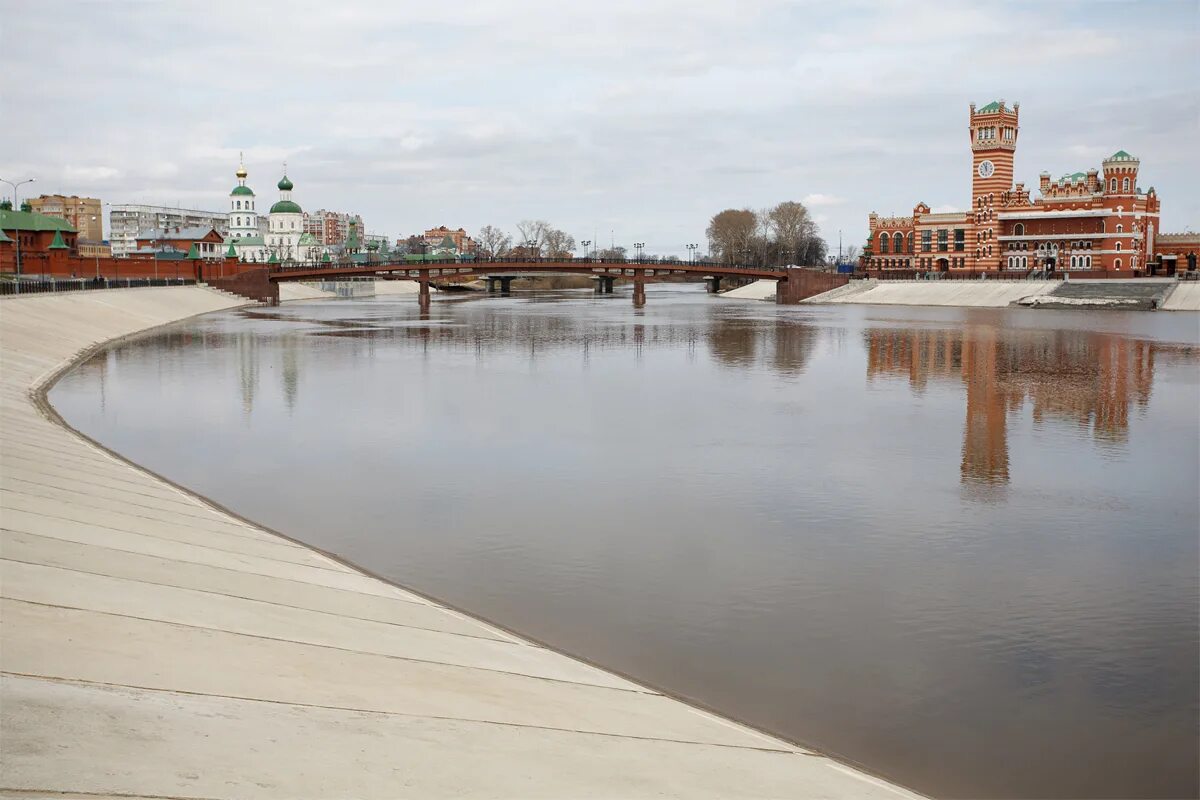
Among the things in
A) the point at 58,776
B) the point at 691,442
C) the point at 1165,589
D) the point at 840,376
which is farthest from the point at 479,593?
the point at 840,376

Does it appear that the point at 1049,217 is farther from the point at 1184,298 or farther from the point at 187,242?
the point at 187,242

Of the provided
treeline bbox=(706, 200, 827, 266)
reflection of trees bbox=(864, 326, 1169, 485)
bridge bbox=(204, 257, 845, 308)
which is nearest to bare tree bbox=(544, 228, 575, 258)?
treeline bbox=(706, 200, 827, 266)

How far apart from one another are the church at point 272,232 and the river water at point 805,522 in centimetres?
12511

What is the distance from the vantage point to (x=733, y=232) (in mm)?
164750

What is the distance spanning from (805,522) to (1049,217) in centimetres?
8637

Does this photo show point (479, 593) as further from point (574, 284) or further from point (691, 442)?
point (574, 284)

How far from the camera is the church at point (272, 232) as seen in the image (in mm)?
155125

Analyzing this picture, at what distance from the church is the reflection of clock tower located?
96393 millimetres

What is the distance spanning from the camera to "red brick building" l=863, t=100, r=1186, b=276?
88.6m

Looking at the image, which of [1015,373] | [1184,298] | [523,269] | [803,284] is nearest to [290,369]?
[1015,373]

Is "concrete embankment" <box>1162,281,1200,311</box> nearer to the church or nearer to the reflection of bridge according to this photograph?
the reflection of bridge

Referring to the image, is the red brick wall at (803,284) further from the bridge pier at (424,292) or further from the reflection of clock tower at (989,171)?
the bridge pier at (424,292)

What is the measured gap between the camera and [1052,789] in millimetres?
8086

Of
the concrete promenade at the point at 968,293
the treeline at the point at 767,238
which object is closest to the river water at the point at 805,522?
the concrete promenade at the point at 968,293
